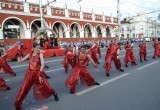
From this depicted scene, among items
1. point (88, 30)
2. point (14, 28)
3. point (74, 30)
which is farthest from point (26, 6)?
point (88, 30)

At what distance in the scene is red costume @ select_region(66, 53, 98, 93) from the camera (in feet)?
20.9

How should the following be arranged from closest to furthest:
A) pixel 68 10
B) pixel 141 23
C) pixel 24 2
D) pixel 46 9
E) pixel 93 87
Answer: pixel 93 87 < pixel 24 2 < pixel 46 9 < pixel 68 10 < pixel 141 23

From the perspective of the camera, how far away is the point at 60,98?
19.5 ft

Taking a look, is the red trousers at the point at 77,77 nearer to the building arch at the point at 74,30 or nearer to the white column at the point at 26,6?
the white column at the point at 26,6

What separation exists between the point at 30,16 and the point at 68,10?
947 cm

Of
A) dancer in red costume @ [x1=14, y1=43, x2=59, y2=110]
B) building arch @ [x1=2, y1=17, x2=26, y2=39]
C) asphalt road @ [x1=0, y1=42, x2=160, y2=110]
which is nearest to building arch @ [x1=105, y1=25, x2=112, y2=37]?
building arch @ [x1=2, y1=17, x2=26, y2=39]

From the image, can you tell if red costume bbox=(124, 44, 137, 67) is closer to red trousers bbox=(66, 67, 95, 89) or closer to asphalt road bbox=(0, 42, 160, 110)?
asphalt road bbox=(0, 42, 160, 110)

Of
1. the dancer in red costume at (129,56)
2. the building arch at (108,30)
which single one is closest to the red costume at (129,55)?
the dancer in red costume at (129,56)

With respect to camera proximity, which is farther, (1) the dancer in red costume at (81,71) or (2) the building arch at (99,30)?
(2) the building arch at (99,30)

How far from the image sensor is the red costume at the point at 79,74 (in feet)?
20.9

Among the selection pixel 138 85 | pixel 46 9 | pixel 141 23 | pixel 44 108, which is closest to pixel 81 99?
pixel 44 108

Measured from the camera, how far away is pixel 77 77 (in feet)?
21.2

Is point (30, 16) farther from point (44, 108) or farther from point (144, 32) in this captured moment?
point (144, 32)

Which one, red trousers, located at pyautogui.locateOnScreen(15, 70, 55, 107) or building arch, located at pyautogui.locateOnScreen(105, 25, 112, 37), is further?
building arch, located at pyautogui.locateOnScreen(105, 25, 112, 37)
